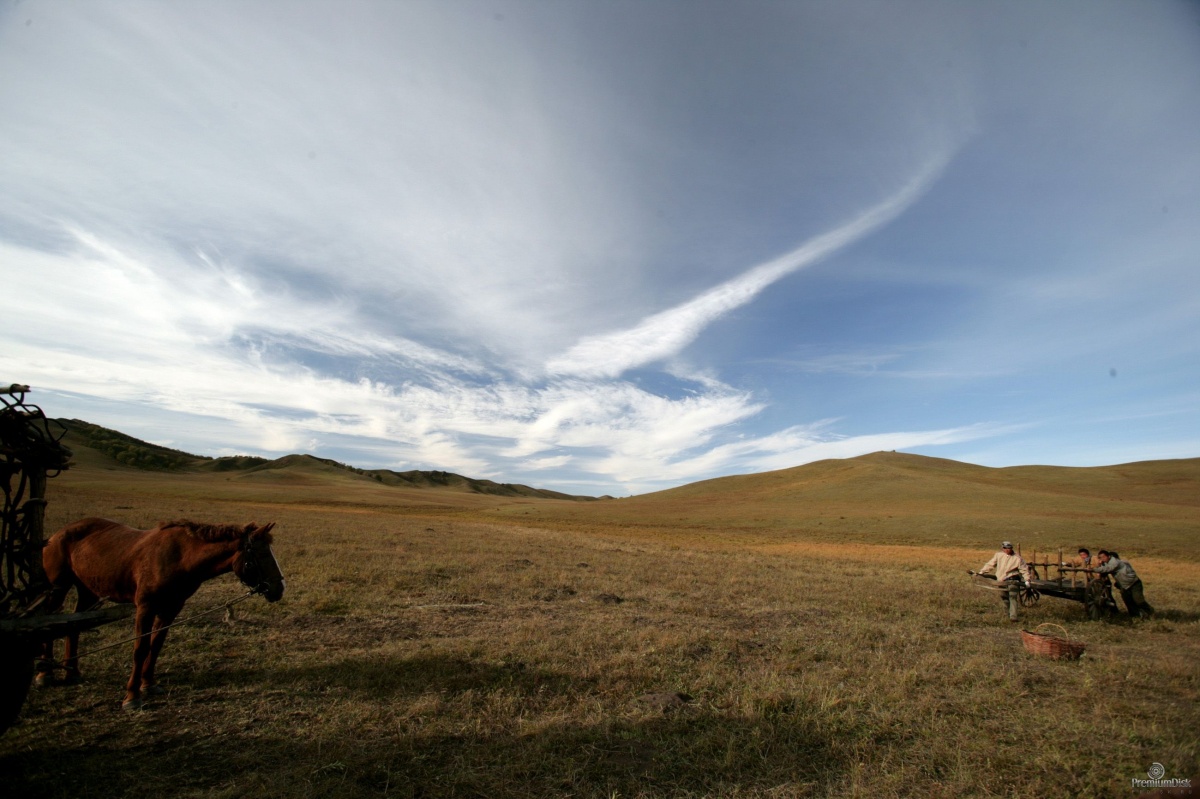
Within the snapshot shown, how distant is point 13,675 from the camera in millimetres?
5207

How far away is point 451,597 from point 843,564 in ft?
61.9

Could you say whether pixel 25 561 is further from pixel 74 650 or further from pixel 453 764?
pixel 453 764

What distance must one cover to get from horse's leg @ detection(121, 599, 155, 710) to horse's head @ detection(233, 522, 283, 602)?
Result: 3.90 feet

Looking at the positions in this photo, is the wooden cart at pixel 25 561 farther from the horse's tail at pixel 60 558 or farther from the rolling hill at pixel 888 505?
the rolling hill at pixel 888 505

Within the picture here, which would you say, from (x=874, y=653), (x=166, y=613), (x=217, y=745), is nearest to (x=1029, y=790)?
(x=874, y=653)

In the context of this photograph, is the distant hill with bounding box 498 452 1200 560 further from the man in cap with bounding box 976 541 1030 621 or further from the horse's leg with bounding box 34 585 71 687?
the horse's leg with bounding box 34 585 71 687

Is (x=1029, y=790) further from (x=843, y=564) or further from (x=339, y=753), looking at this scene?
(x=843, y=564)

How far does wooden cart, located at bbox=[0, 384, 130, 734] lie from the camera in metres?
5.11

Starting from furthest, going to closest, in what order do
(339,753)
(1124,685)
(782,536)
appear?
(782,536), (1124,685), (339,753)

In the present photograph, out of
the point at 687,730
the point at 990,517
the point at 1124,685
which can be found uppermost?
the point at 990,517

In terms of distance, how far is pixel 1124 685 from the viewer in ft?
25.7

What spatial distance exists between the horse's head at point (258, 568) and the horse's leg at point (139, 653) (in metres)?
1.19

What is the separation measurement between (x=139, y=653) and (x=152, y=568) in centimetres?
103

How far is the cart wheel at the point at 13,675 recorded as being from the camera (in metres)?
5.08
